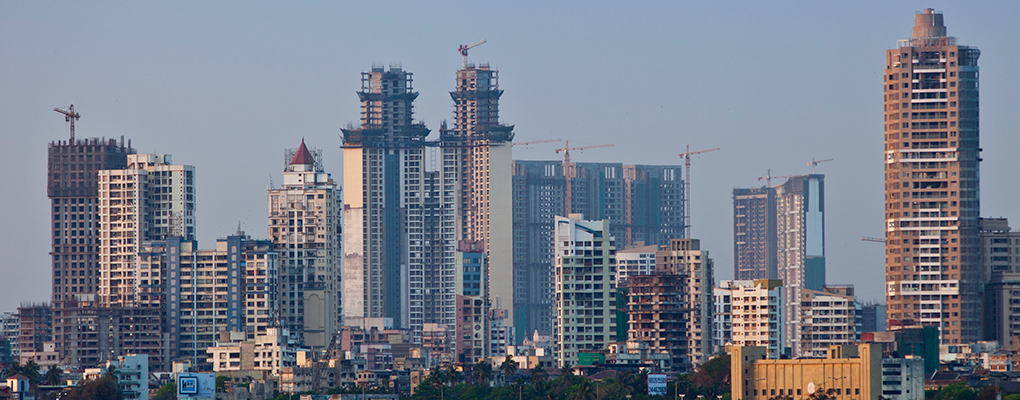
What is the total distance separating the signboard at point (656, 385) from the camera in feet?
620

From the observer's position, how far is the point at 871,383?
6806 inches

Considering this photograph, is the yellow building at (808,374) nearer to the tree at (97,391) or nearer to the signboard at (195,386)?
the signboard at (195,386)

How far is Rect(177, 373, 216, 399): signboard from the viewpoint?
19250cm

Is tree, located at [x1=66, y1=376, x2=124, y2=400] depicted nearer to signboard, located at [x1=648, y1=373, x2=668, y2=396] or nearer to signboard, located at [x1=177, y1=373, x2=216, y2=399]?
signboard, located at [x1=177, y1=373, x2=216, y2=399]

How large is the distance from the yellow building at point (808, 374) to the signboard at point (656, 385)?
7927 millimetres

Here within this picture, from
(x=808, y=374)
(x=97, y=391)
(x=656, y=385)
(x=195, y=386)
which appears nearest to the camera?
(x=808, y=374)

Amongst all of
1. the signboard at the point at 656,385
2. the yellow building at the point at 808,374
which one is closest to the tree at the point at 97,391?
the signboard at the point at 656,385

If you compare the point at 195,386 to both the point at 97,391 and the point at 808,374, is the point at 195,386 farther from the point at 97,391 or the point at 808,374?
the point at 808,374

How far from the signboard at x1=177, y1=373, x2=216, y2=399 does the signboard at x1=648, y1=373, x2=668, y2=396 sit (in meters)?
45.0

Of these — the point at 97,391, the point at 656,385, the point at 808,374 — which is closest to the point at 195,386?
the point at 97,391

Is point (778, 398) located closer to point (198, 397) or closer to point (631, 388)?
point (631, 388)

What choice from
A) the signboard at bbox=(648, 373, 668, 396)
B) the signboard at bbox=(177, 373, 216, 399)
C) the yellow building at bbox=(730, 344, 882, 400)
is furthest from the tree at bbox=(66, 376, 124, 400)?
the yellow building at bbox=(730, 344, 882, 400)

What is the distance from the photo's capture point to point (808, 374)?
17788 cm

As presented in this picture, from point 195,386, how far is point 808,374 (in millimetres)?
62676
